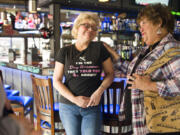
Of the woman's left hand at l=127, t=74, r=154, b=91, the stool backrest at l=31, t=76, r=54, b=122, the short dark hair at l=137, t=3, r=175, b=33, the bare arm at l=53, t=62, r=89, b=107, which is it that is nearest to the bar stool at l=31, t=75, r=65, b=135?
the stool backrest at l=31, t=76, r=54, b=122

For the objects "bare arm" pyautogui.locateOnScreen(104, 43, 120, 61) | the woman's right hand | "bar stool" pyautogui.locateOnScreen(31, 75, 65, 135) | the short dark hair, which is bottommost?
"bar stool" pyautogui.locateOnScreen(31, 75, 65, 135)

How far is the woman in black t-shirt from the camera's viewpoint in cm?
175

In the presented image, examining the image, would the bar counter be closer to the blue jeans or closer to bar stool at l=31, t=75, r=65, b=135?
bar stool at l=31, t=75, r=65, b=135

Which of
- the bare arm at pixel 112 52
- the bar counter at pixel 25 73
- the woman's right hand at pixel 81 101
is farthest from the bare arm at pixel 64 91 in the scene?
the bar counter at pixel 25 73

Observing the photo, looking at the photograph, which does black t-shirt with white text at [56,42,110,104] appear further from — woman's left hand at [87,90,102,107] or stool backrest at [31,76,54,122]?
stool backrest at [31,76,54,122]

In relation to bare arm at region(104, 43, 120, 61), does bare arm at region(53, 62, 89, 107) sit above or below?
below

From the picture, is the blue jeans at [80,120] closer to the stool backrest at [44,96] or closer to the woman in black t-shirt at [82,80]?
the woman in black t-shirt at [82,80]

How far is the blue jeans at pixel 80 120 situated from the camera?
1.75m

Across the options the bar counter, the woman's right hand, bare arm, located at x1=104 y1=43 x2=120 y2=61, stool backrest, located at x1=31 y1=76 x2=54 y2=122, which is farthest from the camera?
the bar counter

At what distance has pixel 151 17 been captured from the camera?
58.9 inches

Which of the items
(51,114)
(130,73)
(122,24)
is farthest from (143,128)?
(122,24)

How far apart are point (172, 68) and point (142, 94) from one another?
1.03 ft

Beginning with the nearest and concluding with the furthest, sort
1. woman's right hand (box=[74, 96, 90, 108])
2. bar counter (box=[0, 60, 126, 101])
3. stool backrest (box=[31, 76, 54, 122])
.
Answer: woman's right hand (box=[74, 96, 90, 108]), stool backrest (box=[31, 76, 54, 122]), bar counter (box=[0, 60, 126, 101])

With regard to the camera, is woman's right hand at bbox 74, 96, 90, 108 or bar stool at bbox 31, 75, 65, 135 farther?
bar stool at bbox 31, 75, 65, 135
